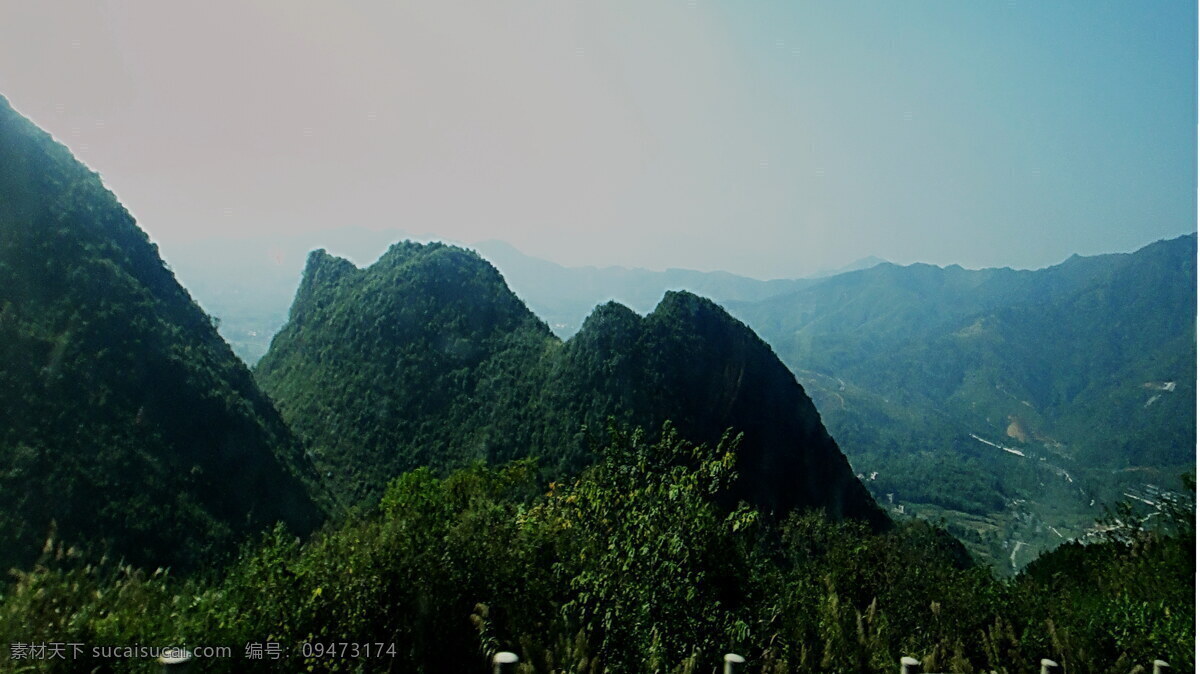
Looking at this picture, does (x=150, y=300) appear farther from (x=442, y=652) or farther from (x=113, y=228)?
(x=442, y=652)

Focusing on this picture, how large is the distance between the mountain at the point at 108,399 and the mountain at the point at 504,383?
1681 cm

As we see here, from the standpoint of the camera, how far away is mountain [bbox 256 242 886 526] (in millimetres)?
59625

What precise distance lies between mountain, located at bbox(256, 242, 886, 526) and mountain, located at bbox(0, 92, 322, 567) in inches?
662

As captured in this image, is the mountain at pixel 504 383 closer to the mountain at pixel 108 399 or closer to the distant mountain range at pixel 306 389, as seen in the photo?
the distant mountain range at pixel 306 389

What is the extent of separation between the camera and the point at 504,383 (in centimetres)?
6444

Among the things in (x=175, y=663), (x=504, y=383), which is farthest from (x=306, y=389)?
(x=175, y=663)

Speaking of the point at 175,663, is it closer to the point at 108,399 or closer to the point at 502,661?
the point at 502,661

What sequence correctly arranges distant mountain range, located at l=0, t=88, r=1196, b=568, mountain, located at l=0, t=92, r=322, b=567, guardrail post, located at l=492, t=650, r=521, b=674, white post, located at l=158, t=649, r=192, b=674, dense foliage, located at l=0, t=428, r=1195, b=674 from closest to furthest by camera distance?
white post, located at l=158, t=649, r=192, b=674
guardrail post, located at l=492, t=650, r=521, b=674
dense foliage, located at l=0, t=428, r=1195, b=674
mountain, located at l=0, t=92, r=322, b=567
distant mountain range, located at l=0, t=88, r=1196, b=568

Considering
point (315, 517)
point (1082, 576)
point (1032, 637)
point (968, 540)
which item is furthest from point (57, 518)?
point (968, 540)

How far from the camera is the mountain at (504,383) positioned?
59.6 m

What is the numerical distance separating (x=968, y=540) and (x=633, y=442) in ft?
429

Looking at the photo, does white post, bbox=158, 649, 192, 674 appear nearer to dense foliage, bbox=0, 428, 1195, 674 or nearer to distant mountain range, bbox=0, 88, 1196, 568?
dense foliage, bbox=0, 428, 1195, 674

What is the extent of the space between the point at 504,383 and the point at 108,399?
120ft

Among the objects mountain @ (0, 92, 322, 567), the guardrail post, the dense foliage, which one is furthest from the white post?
mountain @ (0, 92, 322, 567)
